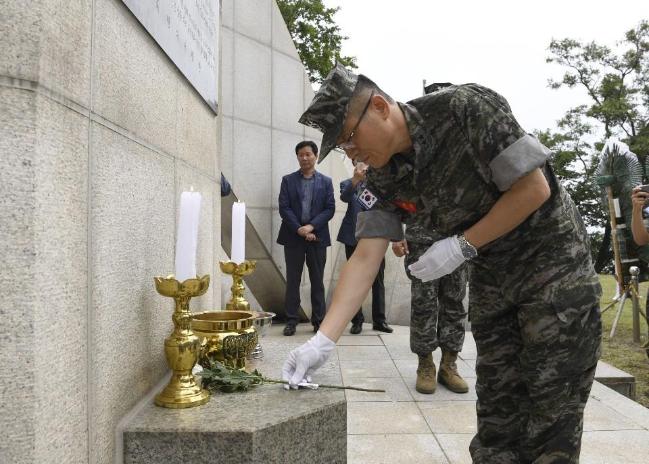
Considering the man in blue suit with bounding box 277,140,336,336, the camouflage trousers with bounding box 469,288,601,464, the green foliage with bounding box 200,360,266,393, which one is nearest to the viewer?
the camouflage trousers with bounding box 469,288,601,464

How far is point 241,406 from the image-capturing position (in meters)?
1.78

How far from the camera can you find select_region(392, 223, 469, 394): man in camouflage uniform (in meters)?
3.91

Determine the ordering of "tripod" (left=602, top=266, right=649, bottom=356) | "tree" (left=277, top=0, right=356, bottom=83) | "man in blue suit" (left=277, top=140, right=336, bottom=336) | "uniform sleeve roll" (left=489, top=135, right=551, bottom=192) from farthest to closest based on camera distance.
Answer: "tree" (left=277, top=0, right=356, bottom=83) < "tripod" (left=602, top=266, right=649, bottom=356) < "man in blue suit" (left=277, top=140, right=336, bottom=336) < "uniform sleeve roll" (left=489, top=135, right=551, bottom=192)

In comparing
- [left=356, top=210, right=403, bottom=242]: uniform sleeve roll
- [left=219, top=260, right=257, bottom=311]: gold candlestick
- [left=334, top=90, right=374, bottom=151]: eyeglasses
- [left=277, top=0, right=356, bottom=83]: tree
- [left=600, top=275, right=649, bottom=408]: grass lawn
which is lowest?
[left=600, top=275, right=649, bottom=408]: grass lawn

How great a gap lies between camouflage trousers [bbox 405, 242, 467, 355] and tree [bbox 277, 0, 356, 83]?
15.4 m

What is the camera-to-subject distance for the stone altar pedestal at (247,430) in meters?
1.54

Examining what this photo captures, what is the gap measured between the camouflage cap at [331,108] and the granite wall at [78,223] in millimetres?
594

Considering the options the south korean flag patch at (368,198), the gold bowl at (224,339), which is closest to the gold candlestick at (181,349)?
the gold bowl at (224,339)

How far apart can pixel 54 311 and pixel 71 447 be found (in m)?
0.35

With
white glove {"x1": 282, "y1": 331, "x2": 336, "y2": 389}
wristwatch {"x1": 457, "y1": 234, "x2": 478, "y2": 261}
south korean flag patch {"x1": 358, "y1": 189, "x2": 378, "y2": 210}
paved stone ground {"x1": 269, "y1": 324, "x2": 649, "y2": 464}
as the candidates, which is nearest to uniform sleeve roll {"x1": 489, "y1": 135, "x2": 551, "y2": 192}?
wristwatch {"x1": 457, "y1": 234, "x2": 478, "y2": 261}

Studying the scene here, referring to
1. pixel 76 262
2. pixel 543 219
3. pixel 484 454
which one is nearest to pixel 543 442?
pixel 484 454

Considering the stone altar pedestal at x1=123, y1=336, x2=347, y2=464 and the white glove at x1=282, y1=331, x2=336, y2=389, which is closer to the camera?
the stone altar pedestal at x1=123, y1=336, x2=347, y2=464

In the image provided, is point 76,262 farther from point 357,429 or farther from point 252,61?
point 252,61

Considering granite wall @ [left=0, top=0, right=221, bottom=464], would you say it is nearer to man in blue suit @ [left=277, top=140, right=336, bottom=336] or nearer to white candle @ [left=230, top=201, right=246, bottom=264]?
white candle @ [left=230, top=201, right=246, bottom=264]
